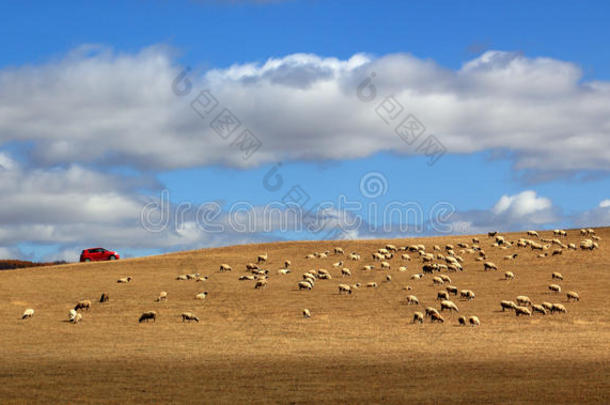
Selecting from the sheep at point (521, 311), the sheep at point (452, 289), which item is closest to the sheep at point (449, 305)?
the sheep at point (521, 311)

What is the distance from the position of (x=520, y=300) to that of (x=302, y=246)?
3767 cm

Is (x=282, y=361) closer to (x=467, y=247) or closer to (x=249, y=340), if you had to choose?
(x=249, y=340)

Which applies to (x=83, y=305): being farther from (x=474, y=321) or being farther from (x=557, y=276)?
(x=557, y=276)

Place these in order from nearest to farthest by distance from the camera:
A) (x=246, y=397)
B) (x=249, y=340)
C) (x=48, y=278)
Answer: (x=246, y=397) → (x=249, y=340) → (x=48, y=278)

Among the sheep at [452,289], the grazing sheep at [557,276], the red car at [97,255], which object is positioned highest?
the red car at [97,255]

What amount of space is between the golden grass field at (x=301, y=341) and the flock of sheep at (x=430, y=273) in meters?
0.66

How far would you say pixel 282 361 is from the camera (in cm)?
2644

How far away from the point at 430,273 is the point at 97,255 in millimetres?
34718

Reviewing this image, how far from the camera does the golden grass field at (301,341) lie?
819 inches

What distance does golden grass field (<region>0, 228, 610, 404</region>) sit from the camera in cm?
2081

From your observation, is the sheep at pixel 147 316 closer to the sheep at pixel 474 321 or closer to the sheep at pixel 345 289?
the sheep at pixel 345 289

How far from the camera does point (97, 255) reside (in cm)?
7294

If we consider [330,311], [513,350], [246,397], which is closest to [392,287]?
[330,311]

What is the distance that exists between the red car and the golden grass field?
9245 millimetres
